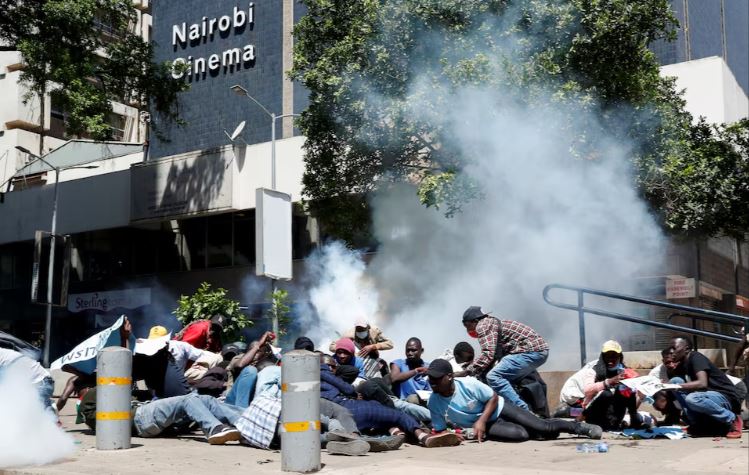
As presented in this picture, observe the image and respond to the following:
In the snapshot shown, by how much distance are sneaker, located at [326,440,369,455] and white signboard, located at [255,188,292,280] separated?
3118 mm

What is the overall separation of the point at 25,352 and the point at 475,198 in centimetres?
992

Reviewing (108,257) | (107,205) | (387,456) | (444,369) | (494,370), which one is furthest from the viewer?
(108,257)

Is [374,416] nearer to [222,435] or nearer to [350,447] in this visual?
[350,447]

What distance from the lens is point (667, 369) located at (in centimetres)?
842

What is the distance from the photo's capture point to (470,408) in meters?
7.72

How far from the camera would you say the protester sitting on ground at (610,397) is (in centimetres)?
812

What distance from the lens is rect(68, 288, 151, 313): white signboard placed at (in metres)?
29.6

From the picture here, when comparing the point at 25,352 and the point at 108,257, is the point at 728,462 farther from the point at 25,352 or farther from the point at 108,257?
the point at 108,257

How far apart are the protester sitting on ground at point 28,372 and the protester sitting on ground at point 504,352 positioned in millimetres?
3675

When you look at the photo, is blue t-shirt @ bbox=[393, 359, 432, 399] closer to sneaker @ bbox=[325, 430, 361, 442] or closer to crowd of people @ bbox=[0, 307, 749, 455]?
crowd of people @ bbox=[0, 307, 749, 455]

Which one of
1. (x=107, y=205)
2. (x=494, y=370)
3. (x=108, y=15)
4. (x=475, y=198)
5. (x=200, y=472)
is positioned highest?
(x=108, y=15)

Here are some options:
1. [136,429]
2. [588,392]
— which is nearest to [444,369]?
[588,392]

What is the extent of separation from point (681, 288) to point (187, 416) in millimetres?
16169

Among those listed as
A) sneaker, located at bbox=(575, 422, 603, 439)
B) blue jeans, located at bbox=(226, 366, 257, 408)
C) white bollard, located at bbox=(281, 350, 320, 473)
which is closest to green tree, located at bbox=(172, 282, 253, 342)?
blue jeans, located at bbox=(226, 366, 257, 408)
